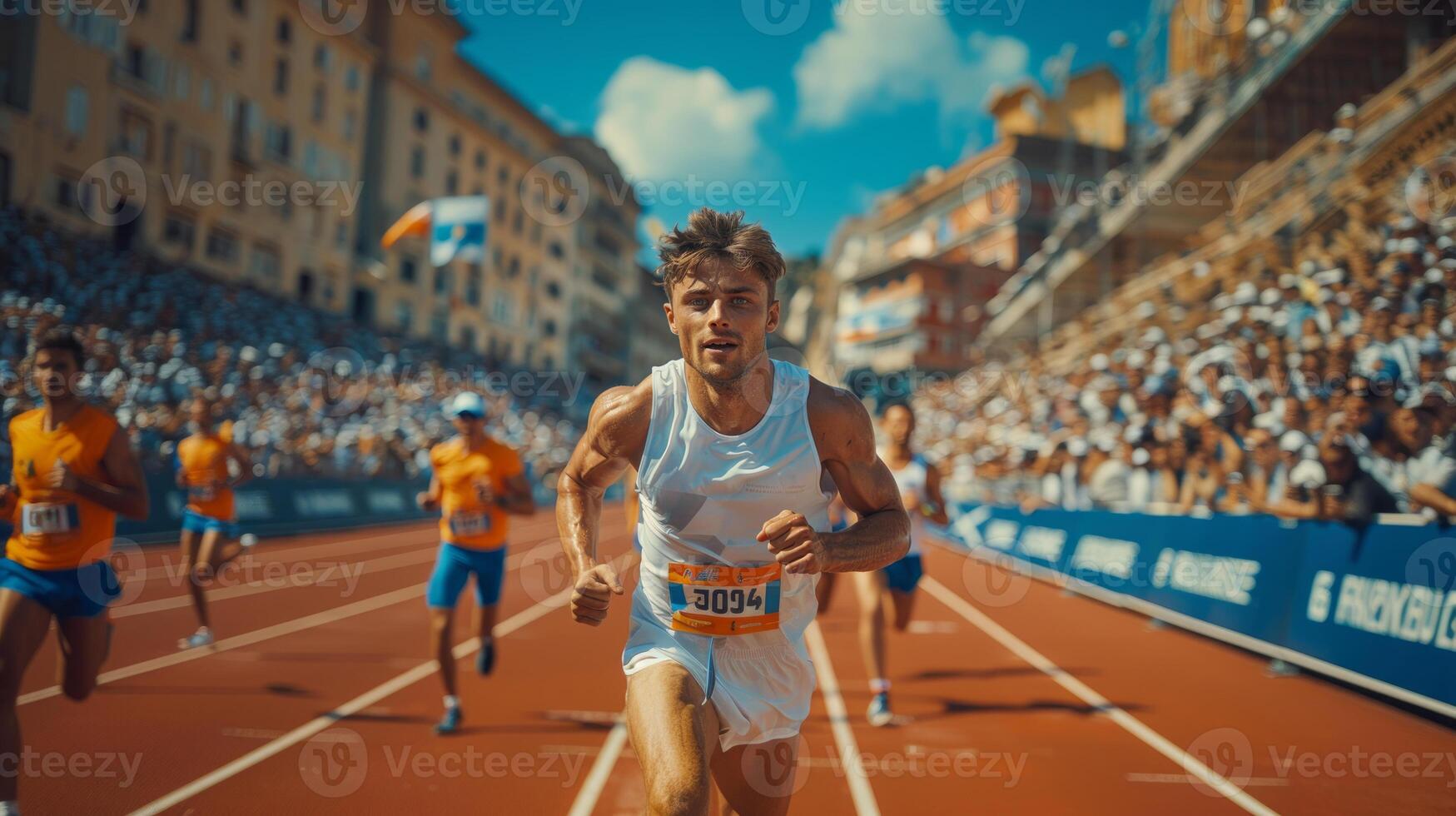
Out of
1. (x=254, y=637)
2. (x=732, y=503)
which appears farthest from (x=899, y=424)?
(x=254, y=637)

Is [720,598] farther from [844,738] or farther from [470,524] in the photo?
[470,524]

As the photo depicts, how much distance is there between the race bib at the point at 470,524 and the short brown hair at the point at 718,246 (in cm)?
419

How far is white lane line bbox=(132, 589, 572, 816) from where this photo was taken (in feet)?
15.5

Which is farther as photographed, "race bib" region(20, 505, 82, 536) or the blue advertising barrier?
the blue advertising barrier

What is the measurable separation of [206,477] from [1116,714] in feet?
27.0

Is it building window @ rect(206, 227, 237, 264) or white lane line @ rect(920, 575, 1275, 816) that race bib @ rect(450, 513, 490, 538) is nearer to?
white lane line @ rect(920, 575, 1275, 816)

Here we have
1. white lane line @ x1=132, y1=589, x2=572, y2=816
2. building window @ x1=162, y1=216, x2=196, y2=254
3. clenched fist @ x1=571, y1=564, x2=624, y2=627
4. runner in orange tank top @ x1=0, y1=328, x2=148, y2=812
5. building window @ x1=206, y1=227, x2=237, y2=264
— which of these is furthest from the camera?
building window @ x1=206, y1=227, x2=237, y2=264

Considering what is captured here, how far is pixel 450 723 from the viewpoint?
20.2ft

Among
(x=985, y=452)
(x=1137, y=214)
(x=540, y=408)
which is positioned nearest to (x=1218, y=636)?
(x=985, y=452)

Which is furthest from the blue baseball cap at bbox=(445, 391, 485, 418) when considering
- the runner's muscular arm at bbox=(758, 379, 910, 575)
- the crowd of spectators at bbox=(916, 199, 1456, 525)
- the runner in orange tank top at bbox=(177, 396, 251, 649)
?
the crowd of spectators at bbox=(916, 199, 1456, 525)

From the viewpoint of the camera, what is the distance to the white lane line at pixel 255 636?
692 centimetres

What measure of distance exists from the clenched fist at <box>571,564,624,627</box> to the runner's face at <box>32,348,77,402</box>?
10.8 feet

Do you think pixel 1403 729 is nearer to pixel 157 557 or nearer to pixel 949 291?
pixel 157 557

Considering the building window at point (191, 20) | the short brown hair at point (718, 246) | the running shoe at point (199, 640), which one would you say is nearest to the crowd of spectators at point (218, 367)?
the running shoe at point (199, 640)
